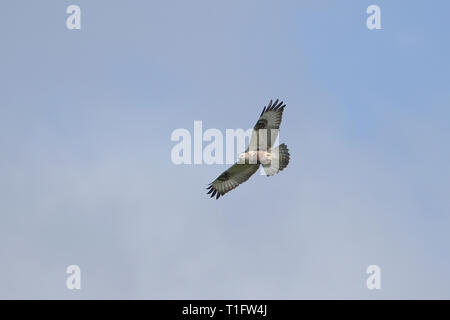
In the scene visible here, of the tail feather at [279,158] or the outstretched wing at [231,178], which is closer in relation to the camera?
the tail feather at [279,158]

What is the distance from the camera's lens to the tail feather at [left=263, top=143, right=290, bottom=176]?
20.3 m

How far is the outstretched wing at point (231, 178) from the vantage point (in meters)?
21.1

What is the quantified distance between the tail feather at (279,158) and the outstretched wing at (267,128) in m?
0.19

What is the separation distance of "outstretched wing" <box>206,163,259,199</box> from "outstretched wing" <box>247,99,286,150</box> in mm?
A: 694

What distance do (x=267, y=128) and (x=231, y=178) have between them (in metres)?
1.74

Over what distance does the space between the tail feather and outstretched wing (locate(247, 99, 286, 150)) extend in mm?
189

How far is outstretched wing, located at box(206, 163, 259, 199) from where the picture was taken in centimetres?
2106

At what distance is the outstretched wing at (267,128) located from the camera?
2031cm

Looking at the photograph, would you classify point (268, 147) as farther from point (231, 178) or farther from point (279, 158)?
point (231, 178)

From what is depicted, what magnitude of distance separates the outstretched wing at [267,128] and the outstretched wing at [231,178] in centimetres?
69

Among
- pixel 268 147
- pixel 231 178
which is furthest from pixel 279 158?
pixel 231 178

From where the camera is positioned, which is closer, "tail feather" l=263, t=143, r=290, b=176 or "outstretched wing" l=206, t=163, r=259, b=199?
"tail feather" l=263, t=143, r=290, b=176

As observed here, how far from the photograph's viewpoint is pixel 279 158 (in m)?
20.4
